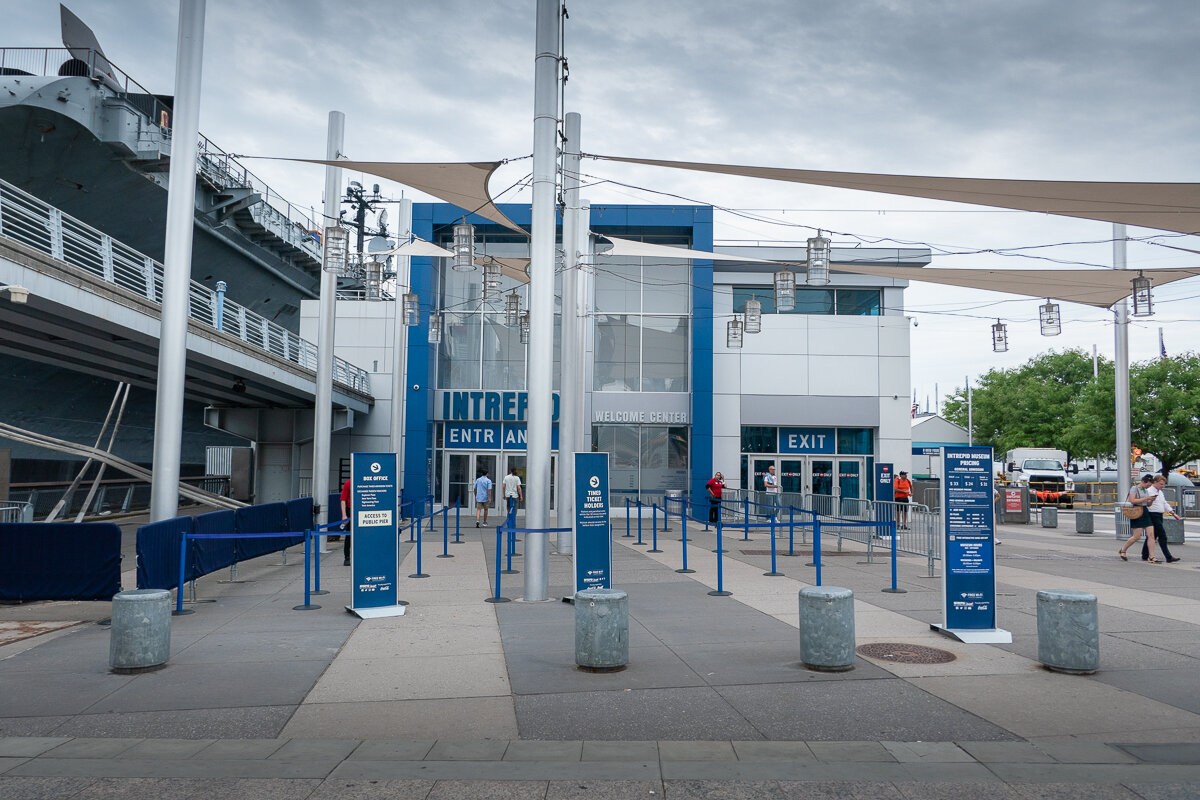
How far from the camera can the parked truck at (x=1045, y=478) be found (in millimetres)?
41188

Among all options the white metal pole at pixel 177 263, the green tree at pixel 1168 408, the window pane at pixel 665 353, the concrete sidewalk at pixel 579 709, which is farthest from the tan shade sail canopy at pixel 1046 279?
the green tree at pixel 1168 408

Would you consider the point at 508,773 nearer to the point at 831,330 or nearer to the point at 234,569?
the point at 234,569

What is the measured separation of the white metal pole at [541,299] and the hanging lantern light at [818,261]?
384 centimetres

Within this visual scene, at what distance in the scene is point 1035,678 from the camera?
7.58m

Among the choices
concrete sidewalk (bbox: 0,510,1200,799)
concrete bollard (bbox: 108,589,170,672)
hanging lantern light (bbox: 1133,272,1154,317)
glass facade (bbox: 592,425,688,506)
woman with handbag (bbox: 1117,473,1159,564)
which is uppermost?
hanging lantern light (bbox: 1133,272,1154,317)

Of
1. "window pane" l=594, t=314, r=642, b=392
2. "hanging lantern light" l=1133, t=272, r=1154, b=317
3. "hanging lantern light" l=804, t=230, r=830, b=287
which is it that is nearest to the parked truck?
"window pane" l=594, t=314, r=642, b=392

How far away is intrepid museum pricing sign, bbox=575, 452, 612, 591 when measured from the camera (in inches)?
442

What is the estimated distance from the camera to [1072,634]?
7.69 meters

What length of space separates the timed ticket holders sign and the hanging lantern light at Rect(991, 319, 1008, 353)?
1491 centimetres

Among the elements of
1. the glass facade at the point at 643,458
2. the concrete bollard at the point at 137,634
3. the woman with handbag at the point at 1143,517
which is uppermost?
the glass facade at the point at 643,458

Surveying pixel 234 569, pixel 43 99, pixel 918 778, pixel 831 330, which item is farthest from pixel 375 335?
pixel 918 778

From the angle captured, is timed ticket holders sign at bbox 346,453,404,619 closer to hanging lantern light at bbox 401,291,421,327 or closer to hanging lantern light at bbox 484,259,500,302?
hanging lantern light at bbox 484,259,500,302

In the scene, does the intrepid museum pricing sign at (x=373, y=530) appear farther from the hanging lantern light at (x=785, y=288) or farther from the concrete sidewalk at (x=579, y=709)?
the hanging lantern light at (x=785, y=288)

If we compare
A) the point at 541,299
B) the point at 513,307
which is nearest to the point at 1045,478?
the point at 513,307
